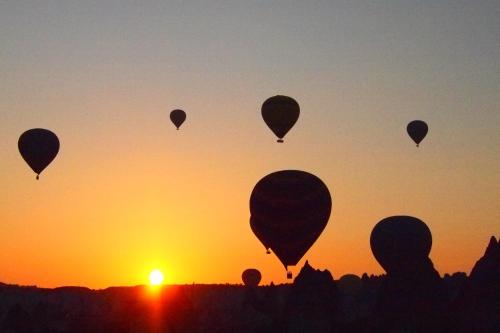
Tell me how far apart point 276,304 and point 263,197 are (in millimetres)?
34440

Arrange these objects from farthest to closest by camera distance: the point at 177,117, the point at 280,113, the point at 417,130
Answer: the point at 177,117, the point at 417,130, the point at 280,113

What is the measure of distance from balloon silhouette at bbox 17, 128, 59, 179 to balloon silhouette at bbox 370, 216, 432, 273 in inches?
668

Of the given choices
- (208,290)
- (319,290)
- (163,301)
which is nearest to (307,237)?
(319,290)

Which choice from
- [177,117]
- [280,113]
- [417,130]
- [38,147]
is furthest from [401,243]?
[38,147]

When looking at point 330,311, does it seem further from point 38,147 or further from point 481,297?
point 38,147

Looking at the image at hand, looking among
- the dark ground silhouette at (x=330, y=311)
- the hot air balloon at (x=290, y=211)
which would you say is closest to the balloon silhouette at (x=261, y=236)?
the hot air balloon at (x=290, y=211)

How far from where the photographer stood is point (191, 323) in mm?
55750

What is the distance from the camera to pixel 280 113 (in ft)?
139

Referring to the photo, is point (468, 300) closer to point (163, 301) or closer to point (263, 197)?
point (263, 197)

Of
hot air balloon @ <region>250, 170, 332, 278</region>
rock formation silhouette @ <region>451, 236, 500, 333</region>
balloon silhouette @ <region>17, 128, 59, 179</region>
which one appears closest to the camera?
hot air balloon @ <region>250, 170, 332, 278</region>

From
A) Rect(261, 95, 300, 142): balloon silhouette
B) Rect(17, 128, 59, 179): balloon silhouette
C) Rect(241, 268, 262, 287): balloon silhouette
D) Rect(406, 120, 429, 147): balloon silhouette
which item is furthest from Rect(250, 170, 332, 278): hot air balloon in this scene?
Rect(241, 268, 262, 287): balloon silhouette

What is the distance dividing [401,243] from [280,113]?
935cm

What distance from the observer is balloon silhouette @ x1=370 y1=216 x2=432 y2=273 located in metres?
44.7

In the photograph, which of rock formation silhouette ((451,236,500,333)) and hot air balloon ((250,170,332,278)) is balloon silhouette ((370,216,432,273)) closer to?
rock formation silhouette ((451,236,500,333))
